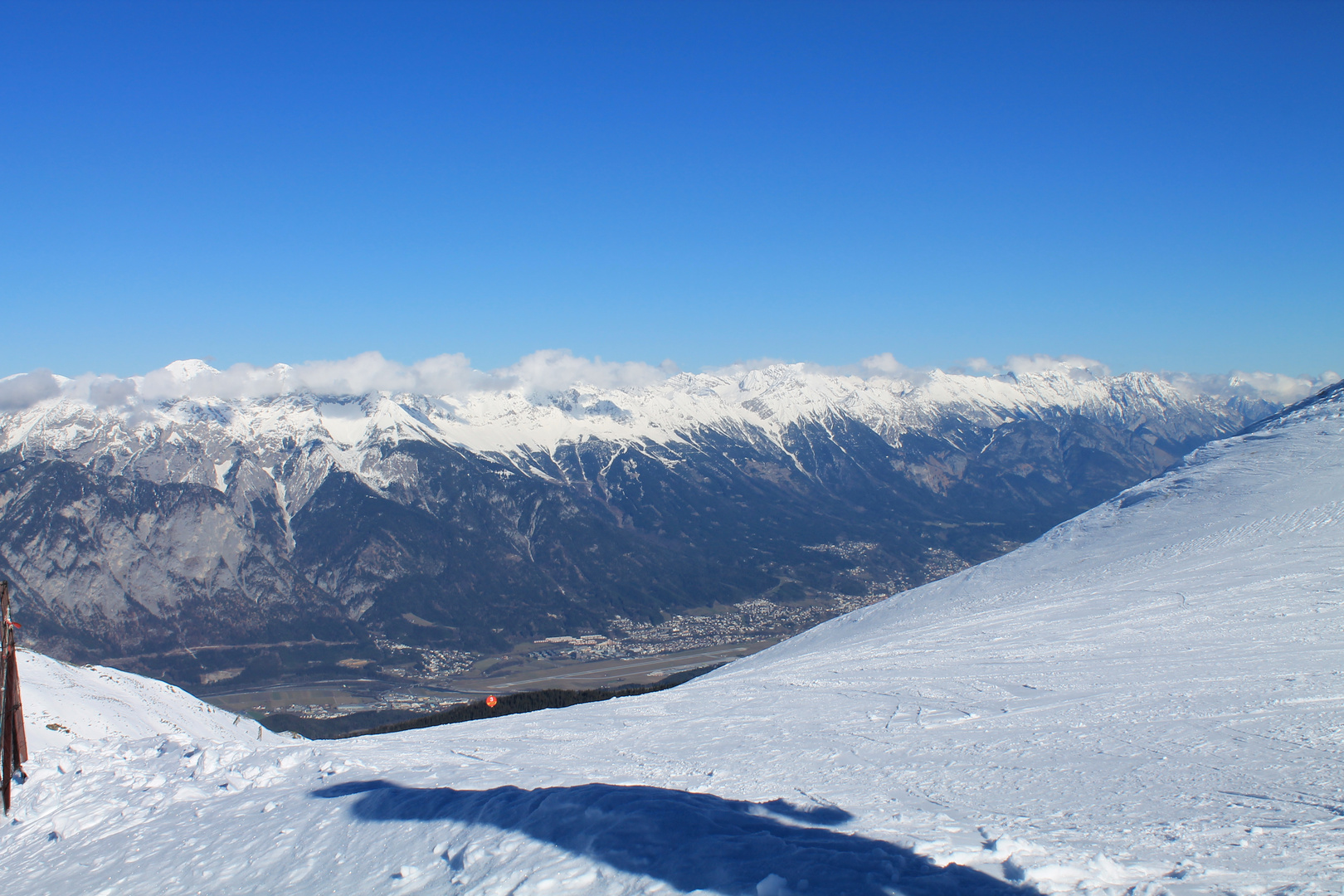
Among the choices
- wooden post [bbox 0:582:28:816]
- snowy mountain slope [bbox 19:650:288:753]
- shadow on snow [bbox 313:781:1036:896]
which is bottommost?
snowy mountain slope [bbox 19:650:288:753]

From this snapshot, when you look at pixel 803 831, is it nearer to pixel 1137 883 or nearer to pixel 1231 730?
pixel 1137 883

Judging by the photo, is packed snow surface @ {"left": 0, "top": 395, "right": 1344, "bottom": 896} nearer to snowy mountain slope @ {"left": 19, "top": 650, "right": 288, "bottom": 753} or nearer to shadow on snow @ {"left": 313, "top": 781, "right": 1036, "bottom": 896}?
shadow on snow @ {"left": 313, "top": 781, "right": 1036, "bottom": 896}

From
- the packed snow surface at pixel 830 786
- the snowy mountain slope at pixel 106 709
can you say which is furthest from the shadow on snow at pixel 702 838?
the snowy mountain slope at pixel 106 709

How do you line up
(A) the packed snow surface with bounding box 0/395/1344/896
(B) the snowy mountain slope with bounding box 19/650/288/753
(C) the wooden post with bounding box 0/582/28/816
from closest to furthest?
(A) the packed snow surface with bounding box 0/395/1344/896, (C) the wooden post with bounding box 0/582/28/816, (B) the snowy mountain slope with bounding box 19/650/288/753

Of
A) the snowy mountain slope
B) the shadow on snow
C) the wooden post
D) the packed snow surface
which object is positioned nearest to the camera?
the shadow on snow

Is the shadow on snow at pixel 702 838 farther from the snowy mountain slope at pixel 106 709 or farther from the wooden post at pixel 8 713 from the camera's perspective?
the snowy mountain slope at pixel 106 709

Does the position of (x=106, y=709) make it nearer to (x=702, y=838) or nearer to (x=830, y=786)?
(x=830, y=786)

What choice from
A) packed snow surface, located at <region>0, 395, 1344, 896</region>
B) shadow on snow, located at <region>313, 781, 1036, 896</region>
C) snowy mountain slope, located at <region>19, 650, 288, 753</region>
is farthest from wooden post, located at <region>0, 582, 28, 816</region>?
snowy mountain slope, located at <region>19, 650, 288, 753</region>
